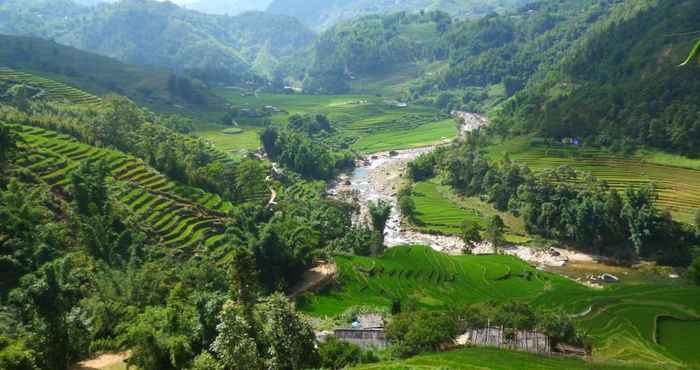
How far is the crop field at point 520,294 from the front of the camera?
3662cm

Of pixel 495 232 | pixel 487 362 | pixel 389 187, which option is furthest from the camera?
pixel 389 187

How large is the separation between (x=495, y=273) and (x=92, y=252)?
123 ft

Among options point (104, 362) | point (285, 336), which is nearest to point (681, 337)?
point (285, 336)

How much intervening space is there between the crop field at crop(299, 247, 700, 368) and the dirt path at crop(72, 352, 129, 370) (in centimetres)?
1589

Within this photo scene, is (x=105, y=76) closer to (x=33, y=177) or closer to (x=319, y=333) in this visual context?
(x=33, y=177)

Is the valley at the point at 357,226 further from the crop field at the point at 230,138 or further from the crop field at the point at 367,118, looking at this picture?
the crop field at the point at 367,118

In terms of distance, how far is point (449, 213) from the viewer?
77.0 m

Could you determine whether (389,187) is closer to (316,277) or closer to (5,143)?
(316,277)

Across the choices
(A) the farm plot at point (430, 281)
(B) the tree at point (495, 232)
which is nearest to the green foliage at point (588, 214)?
(B) the tree at point (495, 232)

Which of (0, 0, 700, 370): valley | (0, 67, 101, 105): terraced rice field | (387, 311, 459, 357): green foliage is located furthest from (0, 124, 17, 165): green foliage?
(0, 67, 101, 105): terraced rice field

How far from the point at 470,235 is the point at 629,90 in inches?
2013

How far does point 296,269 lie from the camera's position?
46188mm

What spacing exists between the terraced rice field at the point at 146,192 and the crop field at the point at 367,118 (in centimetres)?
5021

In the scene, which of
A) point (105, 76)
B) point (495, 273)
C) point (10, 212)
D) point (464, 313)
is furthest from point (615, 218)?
point (105, 76)
